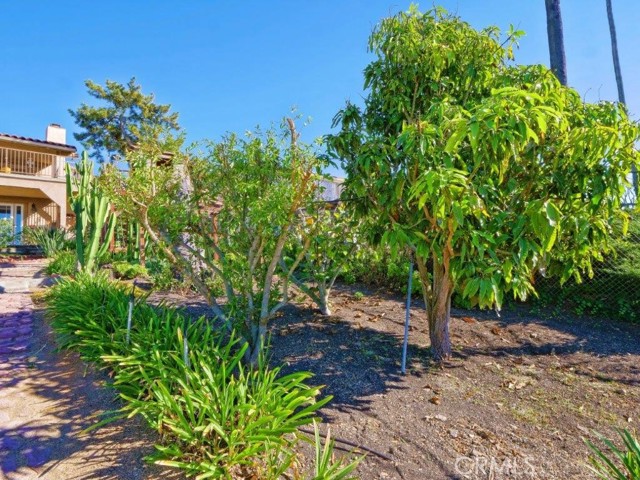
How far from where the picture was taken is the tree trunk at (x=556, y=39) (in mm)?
7984

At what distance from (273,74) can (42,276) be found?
303 inches

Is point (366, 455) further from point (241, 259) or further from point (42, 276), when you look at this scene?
point (42, 276)

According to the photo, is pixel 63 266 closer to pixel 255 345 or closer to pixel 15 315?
pixel 15 315

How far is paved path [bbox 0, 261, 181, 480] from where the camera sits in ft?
7.39

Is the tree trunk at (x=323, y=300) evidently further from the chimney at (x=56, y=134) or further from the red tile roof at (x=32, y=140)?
the chimney at (x=56, y=134)

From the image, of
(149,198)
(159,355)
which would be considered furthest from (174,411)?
(149,198)

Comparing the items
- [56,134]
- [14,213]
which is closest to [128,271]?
[14,213]

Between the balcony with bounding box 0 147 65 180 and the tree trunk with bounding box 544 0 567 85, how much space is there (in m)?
19.3

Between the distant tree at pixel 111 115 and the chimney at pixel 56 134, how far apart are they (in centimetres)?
426

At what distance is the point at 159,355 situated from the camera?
125 inches

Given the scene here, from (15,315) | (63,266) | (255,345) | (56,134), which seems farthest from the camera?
(56,134)

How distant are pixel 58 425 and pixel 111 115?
2772 centimetres

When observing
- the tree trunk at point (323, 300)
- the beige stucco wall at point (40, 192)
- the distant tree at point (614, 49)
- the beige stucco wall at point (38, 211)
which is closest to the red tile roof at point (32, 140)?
the beige stucco wall at point (40, 192)

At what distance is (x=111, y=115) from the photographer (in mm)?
25266
